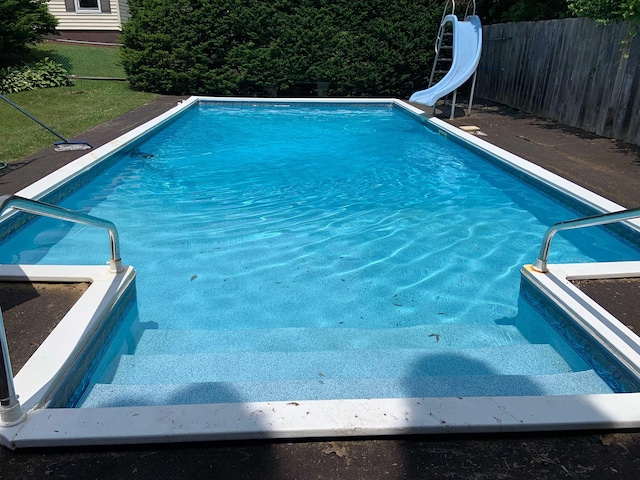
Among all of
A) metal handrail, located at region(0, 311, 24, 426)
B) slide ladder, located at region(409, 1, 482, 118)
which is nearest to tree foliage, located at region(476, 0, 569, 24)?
slide ladder, located at region(409, 1, 482, 118)

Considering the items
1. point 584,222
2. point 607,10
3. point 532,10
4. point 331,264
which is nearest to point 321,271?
point 331,264

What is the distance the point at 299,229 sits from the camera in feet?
18.3

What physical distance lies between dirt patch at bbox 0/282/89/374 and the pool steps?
0.37 metres

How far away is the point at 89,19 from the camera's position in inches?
754

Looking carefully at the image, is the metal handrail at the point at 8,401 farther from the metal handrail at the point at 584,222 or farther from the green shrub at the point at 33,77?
the green shrub at the point at 33,77

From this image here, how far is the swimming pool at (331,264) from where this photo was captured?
2.82 metres

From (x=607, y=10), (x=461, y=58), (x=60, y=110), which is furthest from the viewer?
(x=461, y=58)

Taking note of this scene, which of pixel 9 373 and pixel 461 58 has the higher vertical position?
pixel 461 58

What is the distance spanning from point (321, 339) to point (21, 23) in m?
13.0

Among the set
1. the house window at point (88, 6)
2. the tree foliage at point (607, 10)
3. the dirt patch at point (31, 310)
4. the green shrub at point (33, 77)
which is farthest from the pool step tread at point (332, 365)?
the house window at point (88, 6)

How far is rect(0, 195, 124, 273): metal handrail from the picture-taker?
5.52 ft

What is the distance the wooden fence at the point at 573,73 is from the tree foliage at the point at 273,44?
8.77 feet

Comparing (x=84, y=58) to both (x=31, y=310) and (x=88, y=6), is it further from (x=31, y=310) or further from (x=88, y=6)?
(x=31, y=310)

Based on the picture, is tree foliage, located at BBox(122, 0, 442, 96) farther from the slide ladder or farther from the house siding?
the house siding
